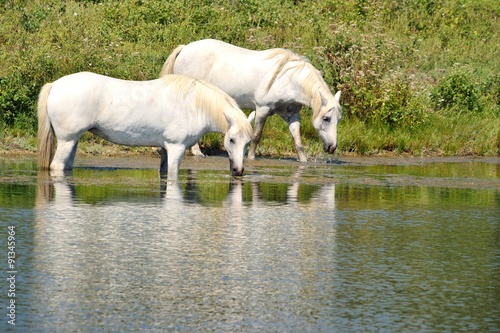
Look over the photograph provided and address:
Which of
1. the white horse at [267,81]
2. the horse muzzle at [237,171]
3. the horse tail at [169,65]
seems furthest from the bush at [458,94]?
the horse muzzle at [237,171]

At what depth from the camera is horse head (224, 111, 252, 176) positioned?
45.7ft

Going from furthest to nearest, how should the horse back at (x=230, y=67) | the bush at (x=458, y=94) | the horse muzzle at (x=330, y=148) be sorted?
the bush at (x=458, y=94) < the horse back at (x=230, y=67) < the horse muzzle at (x=330, y=148)

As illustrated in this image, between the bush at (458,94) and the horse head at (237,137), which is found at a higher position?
the bush at (458,94)

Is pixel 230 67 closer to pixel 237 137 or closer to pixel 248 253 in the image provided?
pixel 237 137

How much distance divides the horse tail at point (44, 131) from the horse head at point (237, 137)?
88.9 inches

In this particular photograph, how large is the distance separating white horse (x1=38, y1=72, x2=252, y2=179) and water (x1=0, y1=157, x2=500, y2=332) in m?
0.43

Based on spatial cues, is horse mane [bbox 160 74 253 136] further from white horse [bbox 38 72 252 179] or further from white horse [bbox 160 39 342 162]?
white horse [bbox 160 39 342 162]

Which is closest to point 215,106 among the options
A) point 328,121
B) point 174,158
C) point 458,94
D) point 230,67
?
point 174,158

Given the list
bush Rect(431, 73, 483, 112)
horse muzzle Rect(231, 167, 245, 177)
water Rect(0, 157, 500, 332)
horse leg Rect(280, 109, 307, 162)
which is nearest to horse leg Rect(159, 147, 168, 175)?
water Rect(0, 157, 500, 332)

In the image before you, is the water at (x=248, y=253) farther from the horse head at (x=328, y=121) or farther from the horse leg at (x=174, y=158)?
the horse head at (x=328, y=121)

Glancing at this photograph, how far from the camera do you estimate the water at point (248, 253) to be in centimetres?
688

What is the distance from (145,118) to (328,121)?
3.81 meters

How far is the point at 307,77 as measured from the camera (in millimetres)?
16859

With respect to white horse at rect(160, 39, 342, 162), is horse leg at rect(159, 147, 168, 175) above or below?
below
